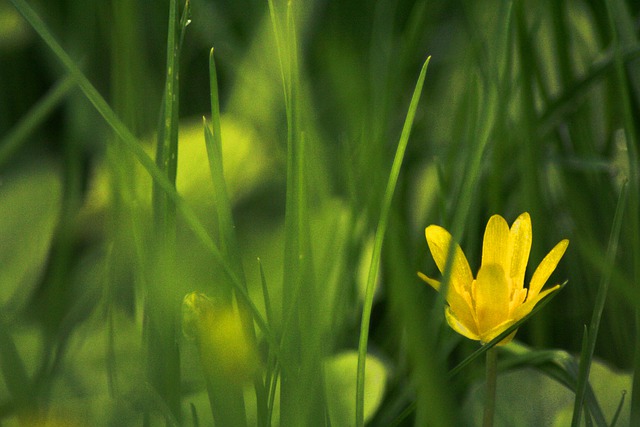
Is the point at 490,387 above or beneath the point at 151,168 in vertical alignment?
beneath

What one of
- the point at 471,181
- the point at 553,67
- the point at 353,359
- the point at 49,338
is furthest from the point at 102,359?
the point at 553,67

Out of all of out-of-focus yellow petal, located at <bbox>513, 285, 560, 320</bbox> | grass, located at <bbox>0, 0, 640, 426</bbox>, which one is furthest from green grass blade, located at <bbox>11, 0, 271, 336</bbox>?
out-of-focus yellow petal, located at <bbox>513, 285, 560, 320</bbox>

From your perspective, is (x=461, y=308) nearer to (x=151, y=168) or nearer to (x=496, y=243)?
(x=496, y=243)

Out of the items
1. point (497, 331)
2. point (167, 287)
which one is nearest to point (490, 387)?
point (497, 331)

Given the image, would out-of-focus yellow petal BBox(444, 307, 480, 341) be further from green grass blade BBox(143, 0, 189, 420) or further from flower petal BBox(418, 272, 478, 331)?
green grass blade BBox(143, 0, 189, 420)

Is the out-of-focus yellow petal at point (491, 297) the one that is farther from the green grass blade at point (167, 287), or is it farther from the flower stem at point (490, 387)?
the green grass blade at point (167, 287)

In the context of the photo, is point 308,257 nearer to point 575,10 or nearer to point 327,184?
point 327,184
